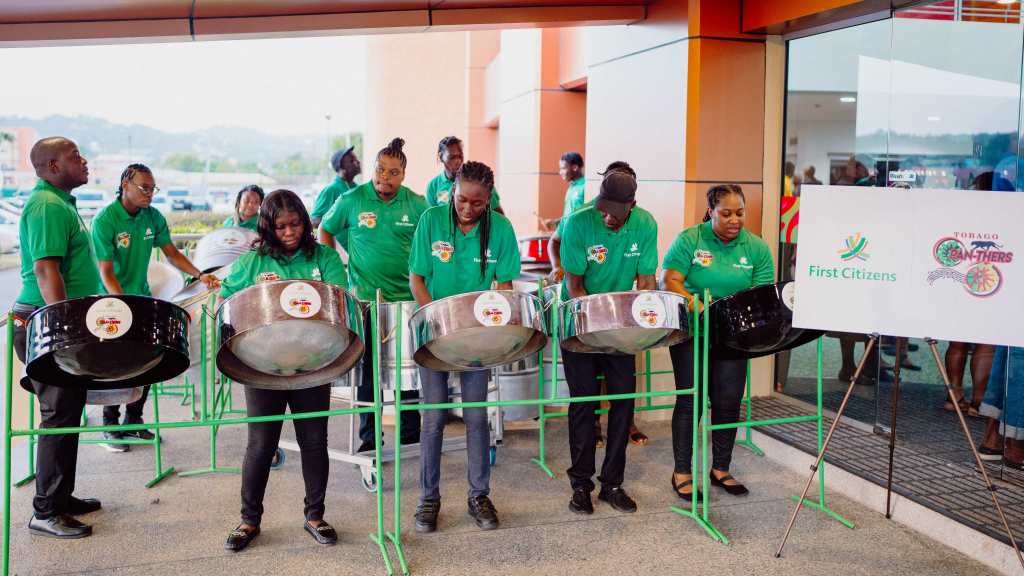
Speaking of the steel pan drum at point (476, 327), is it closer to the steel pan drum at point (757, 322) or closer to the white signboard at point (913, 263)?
the steel pan drum at point (757, 322)

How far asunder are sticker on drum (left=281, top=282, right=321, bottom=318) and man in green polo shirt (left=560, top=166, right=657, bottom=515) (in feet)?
2.87

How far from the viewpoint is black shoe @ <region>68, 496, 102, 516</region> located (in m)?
2.59

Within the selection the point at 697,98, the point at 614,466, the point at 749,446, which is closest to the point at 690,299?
the point at 614,466

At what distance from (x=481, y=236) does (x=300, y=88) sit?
853 centimetres

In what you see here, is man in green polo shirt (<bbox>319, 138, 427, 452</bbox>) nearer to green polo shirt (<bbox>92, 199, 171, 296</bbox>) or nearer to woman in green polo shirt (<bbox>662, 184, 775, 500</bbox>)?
green polo shirt (<bbox>92, 199, 171, 296</bbox>)

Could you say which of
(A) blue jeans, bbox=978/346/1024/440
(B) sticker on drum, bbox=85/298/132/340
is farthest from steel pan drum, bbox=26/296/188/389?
(A) blue jeans, bbox=978/346/1024/440

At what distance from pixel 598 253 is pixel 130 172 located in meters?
1.70

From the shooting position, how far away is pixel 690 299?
2.42 meters

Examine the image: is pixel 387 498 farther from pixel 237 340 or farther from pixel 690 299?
pixel 690 299

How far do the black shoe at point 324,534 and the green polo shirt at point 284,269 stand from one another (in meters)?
0.67

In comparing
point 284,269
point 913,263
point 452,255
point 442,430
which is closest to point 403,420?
point 442,430

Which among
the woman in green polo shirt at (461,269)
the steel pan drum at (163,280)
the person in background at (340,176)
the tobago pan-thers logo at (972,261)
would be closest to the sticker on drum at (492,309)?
the woman in green polo shirt at (461,269)

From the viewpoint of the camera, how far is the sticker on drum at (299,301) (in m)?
1.93

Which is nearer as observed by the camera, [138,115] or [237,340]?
[237,340]
